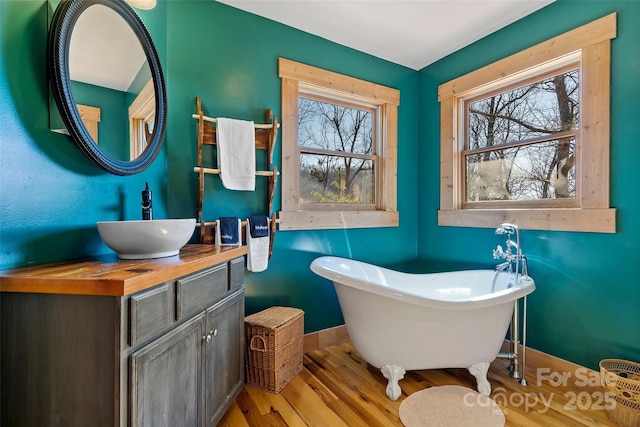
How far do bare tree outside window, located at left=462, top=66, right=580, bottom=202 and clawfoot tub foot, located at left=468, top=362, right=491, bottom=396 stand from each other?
126 cm

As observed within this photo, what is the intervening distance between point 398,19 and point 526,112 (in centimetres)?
120

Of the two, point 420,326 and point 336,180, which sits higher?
point 336,180

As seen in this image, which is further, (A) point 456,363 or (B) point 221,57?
(B) point 221,57

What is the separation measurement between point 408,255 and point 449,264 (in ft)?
1.26

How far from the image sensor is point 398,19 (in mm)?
2168

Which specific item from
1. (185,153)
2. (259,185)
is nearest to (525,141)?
(259,185)

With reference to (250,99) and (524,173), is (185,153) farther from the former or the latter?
(524,173)

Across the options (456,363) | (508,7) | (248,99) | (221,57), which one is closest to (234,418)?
(456,363)

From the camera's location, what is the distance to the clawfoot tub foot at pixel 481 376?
5.74 feet

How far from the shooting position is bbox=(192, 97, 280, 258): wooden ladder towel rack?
1876 mm

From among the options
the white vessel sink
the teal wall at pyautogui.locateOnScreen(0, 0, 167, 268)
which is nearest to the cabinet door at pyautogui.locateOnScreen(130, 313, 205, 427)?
the white vessel sink

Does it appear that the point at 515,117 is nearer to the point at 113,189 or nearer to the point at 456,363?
the point at 456,363

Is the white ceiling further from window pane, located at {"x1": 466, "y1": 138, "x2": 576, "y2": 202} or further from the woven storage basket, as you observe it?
the woven storage basket

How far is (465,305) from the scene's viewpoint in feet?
5.16
